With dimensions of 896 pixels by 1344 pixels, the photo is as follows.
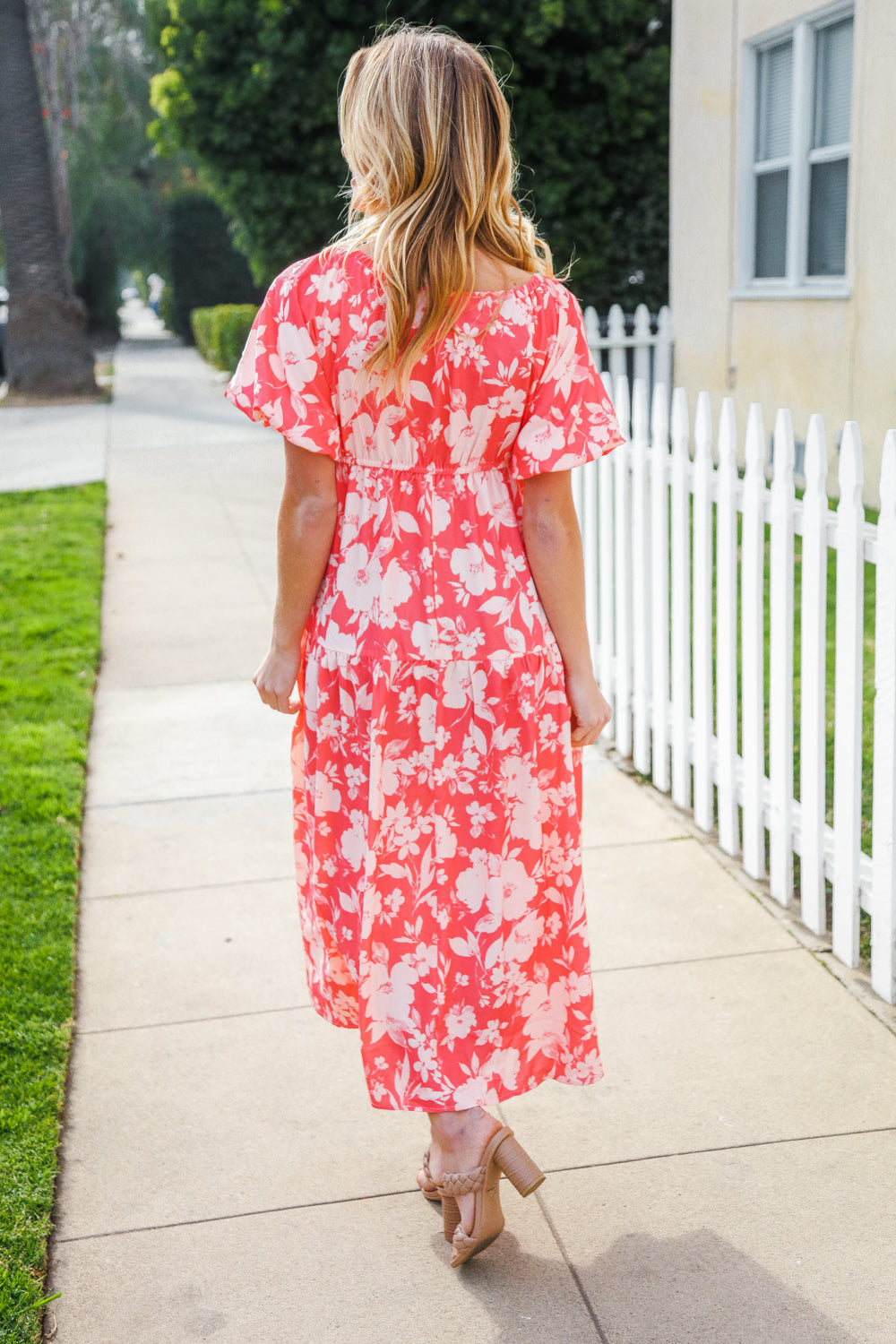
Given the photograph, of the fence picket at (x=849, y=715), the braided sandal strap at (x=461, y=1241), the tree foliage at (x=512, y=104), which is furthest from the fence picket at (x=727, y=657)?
the tree foliage at (x=512, y=104)

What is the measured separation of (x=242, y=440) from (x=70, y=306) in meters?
6.22

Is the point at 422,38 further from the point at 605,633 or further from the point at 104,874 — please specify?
the point at 605,633

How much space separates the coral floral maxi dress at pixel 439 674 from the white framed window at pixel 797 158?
6922 mm

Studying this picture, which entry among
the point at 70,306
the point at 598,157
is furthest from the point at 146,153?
the point at 598,157

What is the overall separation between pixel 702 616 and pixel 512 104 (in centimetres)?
1103

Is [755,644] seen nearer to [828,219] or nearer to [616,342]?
[828,219]

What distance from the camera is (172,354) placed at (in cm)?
2836

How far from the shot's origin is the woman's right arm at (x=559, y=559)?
223cm

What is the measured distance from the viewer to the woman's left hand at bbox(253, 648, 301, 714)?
2.35 m

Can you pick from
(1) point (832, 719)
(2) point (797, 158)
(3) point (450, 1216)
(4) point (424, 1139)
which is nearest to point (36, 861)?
(4) point (424, 1139)

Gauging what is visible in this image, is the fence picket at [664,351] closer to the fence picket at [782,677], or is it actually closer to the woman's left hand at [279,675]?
the fence picket at [782,677]

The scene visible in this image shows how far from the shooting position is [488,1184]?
2299mm

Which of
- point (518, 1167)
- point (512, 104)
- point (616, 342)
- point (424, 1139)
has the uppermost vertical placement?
point (512, 104)

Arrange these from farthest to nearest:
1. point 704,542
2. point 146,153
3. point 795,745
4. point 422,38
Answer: point 146,153 → point 795,745 → point 704,542 → point 422,38
